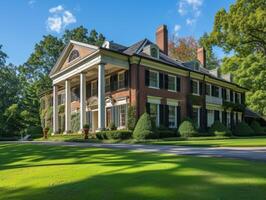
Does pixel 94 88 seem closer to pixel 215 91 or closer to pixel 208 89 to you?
pixel 208 89

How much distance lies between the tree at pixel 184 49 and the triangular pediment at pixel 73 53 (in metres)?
23.0

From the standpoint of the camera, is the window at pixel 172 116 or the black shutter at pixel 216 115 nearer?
the window at pixel 172 116

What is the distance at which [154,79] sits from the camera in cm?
2900

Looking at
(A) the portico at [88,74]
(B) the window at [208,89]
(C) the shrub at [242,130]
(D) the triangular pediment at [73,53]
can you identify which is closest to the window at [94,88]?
(A) the portico at [88,74]

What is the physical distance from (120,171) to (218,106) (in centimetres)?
3055

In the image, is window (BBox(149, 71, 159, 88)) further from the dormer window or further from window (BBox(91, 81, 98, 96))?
the dormer window

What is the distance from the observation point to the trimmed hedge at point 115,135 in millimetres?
23550

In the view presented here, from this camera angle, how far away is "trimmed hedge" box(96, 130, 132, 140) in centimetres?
2355

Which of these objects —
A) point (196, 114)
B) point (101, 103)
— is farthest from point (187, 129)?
point (101, 103)

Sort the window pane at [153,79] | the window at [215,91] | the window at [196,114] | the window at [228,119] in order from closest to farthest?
the window pane at [153,79], the window at [196,114], the window at [215,91], the window at [228,119]

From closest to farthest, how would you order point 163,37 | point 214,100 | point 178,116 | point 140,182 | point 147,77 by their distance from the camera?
point 140,182, point 147,77, point 178,116, point 163,37, point 214,100

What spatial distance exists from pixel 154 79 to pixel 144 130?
6728mm

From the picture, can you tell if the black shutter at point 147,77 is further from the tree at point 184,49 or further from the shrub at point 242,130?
the tree at point 184,49

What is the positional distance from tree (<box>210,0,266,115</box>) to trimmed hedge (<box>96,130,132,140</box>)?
1596 cm
